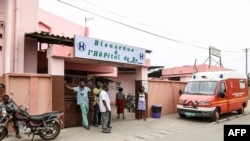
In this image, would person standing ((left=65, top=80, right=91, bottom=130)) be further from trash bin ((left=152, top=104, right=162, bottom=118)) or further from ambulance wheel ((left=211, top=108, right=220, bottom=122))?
ambulance wheel ((left=211, top=108, right=220, bottom=122))

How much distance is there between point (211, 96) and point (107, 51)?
224 inches

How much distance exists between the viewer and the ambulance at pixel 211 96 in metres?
13.8

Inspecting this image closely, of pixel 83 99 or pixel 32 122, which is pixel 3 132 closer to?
pixel 32 122

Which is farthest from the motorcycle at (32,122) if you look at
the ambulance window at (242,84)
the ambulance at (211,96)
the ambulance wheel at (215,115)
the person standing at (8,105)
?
the ambulance window at (242,84)

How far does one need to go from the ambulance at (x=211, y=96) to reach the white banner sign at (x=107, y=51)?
122 inches

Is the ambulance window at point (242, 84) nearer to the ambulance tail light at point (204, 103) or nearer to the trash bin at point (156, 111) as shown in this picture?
the ambulance tail light at point (204, 103)

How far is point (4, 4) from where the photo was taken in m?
11.8

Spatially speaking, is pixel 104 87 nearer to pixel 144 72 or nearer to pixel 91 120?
pixel 91 120

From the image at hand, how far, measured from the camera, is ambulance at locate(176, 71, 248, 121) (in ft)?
45.2

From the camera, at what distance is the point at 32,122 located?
346 inches

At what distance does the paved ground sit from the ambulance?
61 cm

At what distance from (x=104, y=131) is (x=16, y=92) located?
347 cm

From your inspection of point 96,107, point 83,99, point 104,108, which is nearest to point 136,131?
point 104,108

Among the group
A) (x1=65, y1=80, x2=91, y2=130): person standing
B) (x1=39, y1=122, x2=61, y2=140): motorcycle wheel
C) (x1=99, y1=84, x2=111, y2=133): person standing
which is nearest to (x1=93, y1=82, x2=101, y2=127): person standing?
(x1=65, y1=80, x2=91, y2=130): person standing
